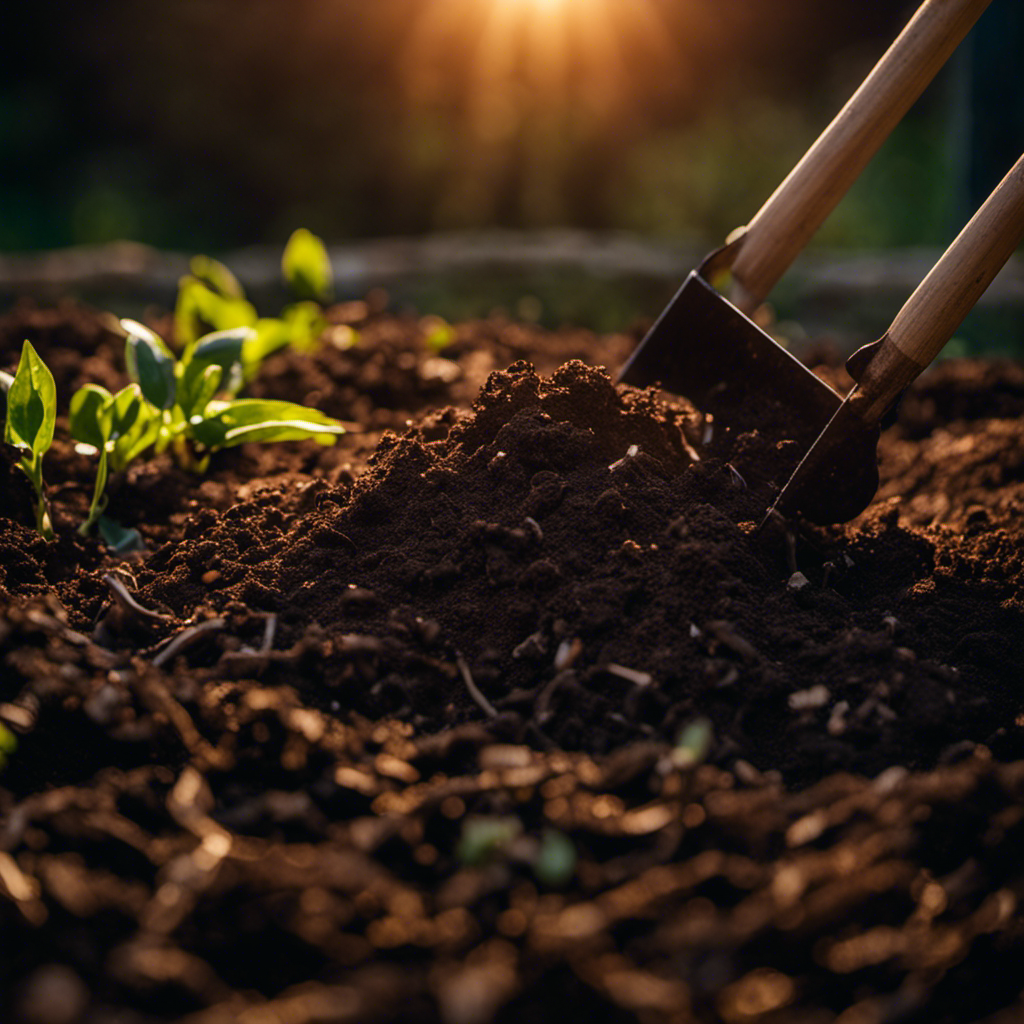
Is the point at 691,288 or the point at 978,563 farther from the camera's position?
the point at 691,288

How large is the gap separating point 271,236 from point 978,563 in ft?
18.1

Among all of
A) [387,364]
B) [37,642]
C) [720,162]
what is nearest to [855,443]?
[37,642]

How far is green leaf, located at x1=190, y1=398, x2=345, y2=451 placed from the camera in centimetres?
174

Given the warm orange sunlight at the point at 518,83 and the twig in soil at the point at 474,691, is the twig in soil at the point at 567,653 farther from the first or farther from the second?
the warm orange sunlight at the point at 518,83

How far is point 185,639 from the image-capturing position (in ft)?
3.92

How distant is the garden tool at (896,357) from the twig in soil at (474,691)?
1.92ft

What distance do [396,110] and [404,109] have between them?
0.21 feet

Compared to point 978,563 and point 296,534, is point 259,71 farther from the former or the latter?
point 978,563

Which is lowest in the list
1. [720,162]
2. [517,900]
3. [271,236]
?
[271,236]

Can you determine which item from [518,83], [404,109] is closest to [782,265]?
[518,83]

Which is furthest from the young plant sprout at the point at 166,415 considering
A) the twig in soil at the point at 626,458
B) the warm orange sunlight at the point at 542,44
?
the warm orange sunlight at the point at 542,44

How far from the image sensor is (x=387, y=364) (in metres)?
2.54

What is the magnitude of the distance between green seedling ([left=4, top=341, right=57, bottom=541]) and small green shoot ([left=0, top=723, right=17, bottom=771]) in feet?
2.00

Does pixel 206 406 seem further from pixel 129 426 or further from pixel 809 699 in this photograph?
pixel 809 699
